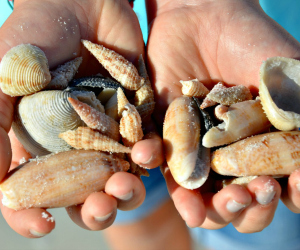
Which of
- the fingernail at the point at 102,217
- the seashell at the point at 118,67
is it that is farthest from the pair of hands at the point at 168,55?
the seashell at the point at 118,67

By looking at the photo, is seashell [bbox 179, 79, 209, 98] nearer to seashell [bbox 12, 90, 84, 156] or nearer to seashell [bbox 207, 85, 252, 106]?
seashell [bbox 207, 85, 252, 106]

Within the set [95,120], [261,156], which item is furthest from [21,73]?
[261,156]

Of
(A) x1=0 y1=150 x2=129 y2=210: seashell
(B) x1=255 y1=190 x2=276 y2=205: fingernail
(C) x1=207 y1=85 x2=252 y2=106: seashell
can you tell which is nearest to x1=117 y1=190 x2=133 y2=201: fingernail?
(A) x1=0 y1=150 x2=129 y2=210: seashell

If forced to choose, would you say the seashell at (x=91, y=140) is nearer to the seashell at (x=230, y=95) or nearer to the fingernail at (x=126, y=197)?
the fingernail at (x=126, y=197)

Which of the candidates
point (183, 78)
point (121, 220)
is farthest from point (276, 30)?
point (121, 220)

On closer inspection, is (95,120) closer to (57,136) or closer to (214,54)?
(57,136)

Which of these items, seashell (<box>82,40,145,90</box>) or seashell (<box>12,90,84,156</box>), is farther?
seashell (<box>82,40,145,90</box>)
